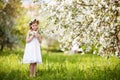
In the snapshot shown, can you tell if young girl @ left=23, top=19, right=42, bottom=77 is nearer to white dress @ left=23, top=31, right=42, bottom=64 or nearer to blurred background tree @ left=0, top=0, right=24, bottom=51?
white dress @ left=23, top=31, right=42, bottom=64

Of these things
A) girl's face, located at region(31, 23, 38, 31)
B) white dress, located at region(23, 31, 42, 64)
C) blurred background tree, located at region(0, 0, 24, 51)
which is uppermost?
blurred background tree, located at region(0, 0, 24, 51)

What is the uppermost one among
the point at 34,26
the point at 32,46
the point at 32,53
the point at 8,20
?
the point at 8,20

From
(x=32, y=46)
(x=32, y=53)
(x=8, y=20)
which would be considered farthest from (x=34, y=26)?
(x=8, y=20)

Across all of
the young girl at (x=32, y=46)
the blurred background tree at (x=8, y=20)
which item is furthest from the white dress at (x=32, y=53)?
the blurred background tree at (x=8, y=20)

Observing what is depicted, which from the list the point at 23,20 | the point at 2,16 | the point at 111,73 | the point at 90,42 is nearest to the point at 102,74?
the point at 111,73

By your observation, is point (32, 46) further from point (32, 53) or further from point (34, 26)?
point (34, 26)

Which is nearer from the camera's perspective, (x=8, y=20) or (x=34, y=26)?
(x=34, y=26)

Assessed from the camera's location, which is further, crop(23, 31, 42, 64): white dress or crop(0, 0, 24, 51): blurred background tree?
crop(0, 0, 24, 51): blurred background tree

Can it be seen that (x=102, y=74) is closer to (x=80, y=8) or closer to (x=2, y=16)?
(x=80, y=8)

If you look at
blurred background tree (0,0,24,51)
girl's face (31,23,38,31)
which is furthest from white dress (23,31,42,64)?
blurred background tree (0,0,24,51)

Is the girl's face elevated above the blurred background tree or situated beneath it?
situated beneath

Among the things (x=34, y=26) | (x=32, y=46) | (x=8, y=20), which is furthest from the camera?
(x=8, y=20)

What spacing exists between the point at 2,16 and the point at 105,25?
1219cm

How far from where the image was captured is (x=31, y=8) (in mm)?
31641
